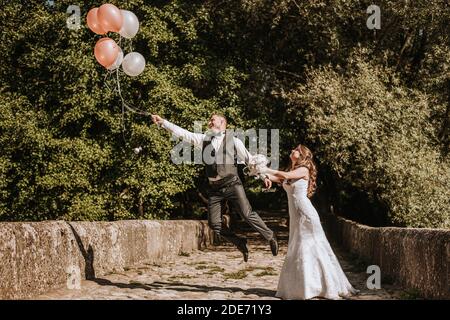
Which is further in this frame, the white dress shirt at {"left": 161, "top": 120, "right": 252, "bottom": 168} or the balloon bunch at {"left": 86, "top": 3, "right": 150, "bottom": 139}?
the balloon bunch at {"left": 86, "top": 3, "right": 150, "bottom": 139}

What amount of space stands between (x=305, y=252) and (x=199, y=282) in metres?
2.00

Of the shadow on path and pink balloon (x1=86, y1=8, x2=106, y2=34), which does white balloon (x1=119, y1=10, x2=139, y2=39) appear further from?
the shadow on path


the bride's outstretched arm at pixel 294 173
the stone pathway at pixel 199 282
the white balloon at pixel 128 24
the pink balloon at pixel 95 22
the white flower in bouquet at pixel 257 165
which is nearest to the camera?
the stone pathway at pixel 199 282

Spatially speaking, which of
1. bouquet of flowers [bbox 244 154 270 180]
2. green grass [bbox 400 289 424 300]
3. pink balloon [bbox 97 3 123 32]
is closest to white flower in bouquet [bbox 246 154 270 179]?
bouquet of flowers [bbox 244 154 270 180]

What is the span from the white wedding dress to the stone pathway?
0.28 m

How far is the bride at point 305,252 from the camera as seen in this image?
6.47 m

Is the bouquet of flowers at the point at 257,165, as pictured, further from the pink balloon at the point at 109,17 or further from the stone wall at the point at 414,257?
the pink balloon at the point at 109,17

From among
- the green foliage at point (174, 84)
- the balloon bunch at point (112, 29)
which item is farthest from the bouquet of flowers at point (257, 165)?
the green foliage at point (174, 84)

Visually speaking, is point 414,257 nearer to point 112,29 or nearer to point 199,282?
point 199,282

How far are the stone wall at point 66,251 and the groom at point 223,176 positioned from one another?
1807mm

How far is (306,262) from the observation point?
6.57m

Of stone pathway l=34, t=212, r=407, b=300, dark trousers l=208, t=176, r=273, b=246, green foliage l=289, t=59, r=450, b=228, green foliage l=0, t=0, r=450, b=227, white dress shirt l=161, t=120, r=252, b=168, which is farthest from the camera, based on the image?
green foliage l=0, t=0, r=450, b=227

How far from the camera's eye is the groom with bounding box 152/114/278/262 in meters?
7.59

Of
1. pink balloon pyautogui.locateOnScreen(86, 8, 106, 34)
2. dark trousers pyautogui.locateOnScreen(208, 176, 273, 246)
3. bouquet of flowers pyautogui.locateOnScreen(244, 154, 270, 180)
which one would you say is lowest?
dark trousers pyautogui.locateOnScreen(208, 176, 273, 246)
